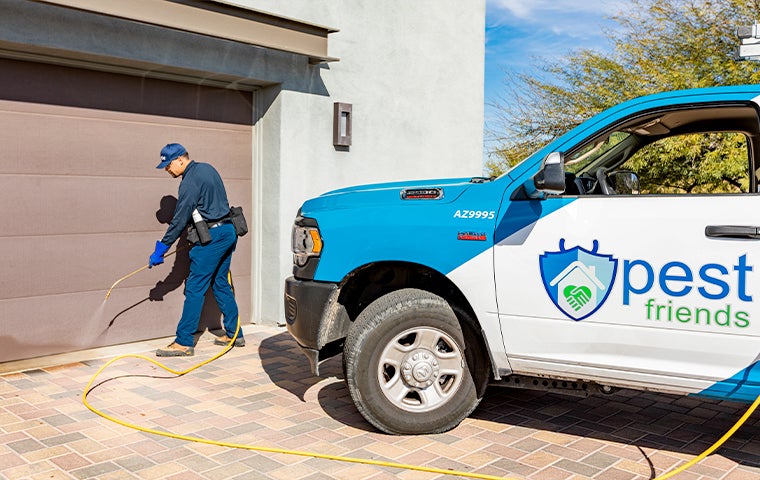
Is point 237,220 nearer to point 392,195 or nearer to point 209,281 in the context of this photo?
point 209,281

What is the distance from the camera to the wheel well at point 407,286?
4.64 m

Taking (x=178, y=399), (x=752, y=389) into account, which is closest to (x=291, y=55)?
(x=178, y=399)

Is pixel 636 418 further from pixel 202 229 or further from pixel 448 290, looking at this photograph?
pixel 202 229

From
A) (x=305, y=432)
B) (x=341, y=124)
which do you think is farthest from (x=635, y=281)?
(x=341, y=124)

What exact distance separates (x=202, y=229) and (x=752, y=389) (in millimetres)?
4558

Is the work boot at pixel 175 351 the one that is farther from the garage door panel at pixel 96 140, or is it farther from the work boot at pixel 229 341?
the garage door panel at pixel 96 140

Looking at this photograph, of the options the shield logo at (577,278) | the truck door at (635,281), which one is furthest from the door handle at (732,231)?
the shield logo at (577,278)

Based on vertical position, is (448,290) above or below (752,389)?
above

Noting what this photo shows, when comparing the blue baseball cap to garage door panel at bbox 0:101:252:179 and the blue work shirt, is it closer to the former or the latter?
the blue work shirt

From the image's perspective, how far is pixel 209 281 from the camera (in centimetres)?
693

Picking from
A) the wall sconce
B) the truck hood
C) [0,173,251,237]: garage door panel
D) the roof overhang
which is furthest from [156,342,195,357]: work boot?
the wall sconce

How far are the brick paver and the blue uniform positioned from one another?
2.07 feet

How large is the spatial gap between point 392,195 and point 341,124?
3851mm

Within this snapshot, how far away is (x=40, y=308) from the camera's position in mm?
6547
